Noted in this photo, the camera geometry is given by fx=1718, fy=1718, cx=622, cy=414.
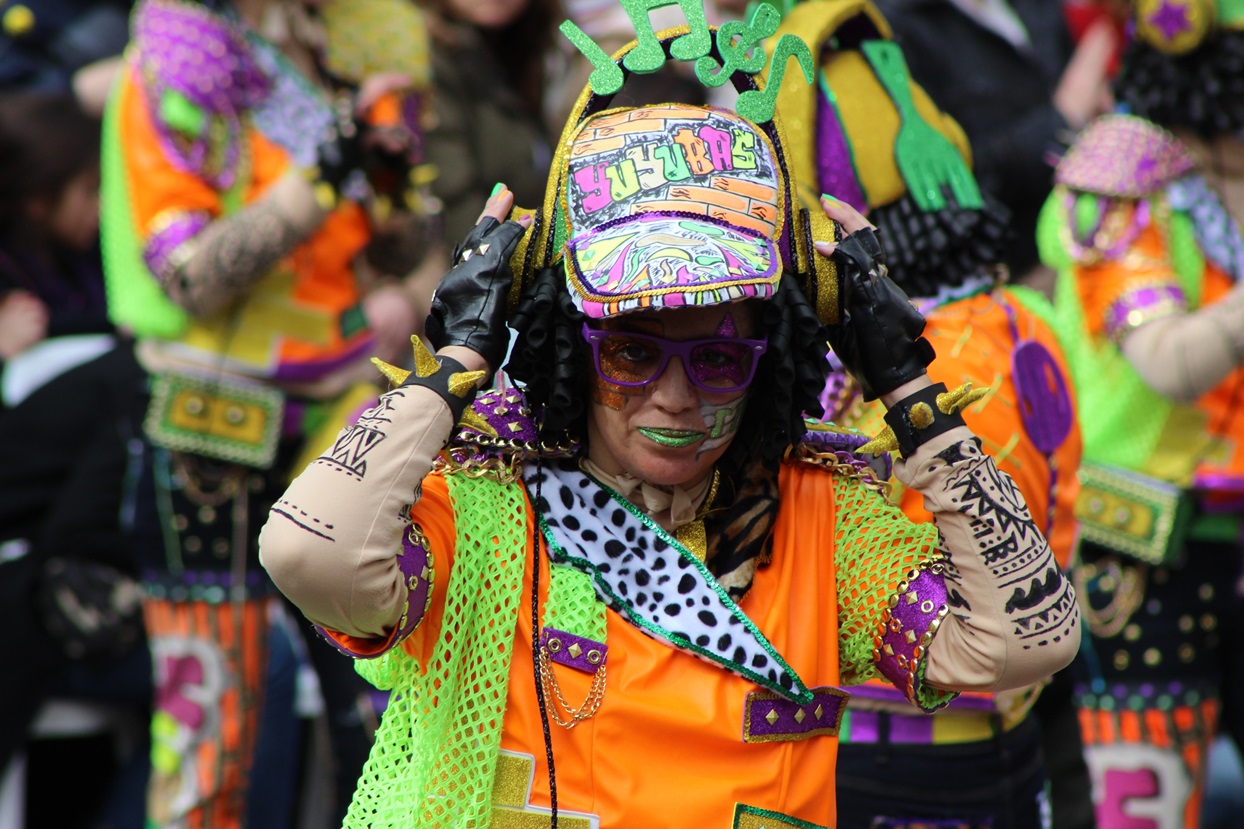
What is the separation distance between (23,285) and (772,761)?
4.10m

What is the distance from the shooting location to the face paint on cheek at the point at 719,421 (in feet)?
7.95

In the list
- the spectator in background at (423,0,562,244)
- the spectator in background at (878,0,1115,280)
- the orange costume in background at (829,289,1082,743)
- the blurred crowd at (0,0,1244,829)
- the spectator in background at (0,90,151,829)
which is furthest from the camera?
the spectator in background at (878,0,1115,280)

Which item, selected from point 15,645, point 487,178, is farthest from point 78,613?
point 487,178

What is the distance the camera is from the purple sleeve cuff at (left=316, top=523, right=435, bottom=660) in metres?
2.27

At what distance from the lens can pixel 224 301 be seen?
4320mm

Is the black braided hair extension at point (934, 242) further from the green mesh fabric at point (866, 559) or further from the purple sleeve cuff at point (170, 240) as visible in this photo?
the purple sleeve cuff at point (170, 240)

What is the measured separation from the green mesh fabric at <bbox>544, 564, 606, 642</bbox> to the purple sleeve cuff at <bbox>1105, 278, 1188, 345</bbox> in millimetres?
2012

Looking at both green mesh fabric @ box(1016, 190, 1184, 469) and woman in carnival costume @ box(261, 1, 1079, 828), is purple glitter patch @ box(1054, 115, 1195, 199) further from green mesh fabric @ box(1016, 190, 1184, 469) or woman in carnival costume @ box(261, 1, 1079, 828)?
woman in carnival costume @ box(261, 1, 1079, 828)

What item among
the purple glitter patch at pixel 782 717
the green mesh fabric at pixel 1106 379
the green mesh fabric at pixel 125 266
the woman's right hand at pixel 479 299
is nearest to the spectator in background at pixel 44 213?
the green mesh fabric at pixel 125 266

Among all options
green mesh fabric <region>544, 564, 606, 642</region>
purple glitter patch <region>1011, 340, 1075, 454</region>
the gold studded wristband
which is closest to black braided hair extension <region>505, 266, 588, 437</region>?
green mesh fabric <region>544, 564, 606, 642</region>

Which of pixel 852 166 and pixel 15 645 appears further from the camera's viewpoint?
pixel 15 645

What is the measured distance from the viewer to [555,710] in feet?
7.75

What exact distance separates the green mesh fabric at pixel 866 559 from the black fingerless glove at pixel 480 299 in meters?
0.59

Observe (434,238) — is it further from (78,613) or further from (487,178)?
(78,613)
